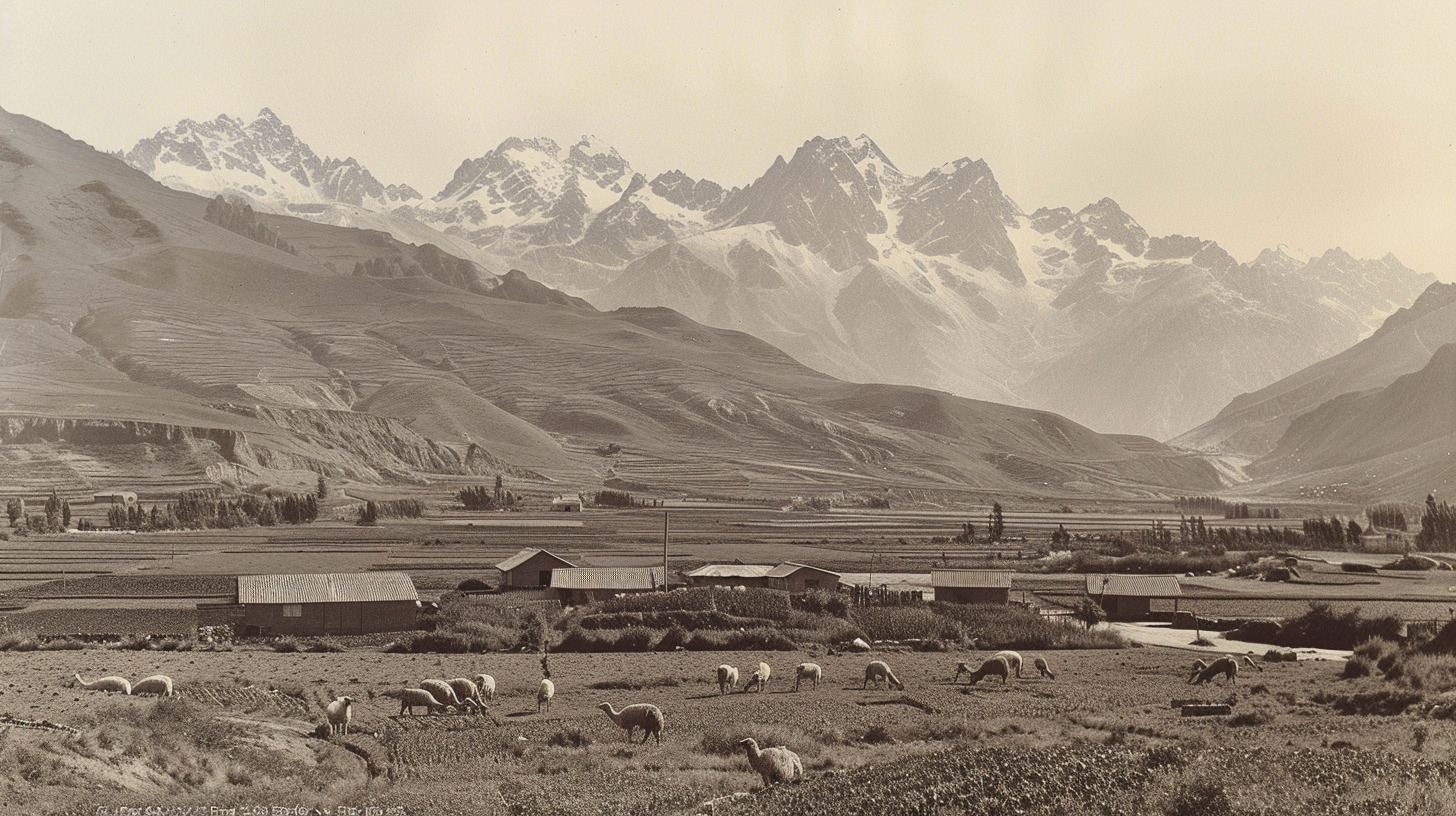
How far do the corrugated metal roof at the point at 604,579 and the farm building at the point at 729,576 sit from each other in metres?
5.50

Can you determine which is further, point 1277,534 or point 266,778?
point 1277,534

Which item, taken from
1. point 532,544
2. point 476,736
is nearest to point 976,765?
point 476,736

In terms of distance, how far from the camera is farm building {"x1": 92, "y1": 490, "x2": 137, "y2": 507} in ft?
489

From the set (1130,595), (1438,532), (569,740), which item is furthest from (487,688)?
(1438,532)

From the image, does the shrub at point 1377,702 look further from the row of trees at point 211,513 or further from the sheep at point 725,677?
the row of trees at point 211,513

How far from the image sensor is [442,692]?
3978cm

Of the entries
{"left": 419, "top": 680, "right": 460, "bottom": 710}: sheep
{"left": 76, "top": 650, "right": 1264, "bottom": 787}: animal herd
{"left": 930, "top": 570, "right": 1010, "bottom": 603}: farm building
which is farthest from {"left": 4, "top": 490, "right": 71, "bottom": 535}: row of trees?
{"left": 419, "top": 680, "right": 460, "bottom": 710}: sheep

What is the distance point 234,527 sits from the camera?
432 ft

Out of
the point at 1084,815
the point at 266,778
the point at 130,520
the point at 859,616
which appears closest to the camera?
the point at 1084,815

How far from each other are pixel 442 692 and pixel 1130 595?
143ft

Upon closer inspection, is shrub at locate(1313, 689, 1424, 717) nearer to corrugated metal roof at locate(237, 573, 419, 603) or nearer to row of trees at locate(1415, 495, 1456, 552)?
corrugated metal roof at locate(237, 573, 419, 603)

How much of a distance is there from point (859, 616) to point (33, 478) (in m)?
142

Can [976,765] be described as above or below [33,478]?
below

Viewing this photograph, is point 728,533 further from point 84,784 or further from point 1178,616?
point 84,784
